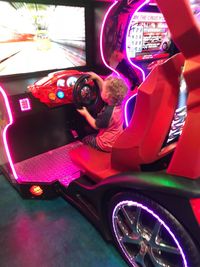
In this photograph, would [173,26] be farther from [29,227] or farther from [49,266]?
[29,227]

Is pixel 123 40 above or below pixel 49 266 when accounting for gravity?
above

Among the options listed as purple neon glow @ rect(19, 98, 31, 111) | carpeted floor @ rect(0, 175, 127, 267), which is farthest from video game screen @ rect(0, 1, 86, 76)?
carpeted floor @ rect(0, 175, 127, 267)

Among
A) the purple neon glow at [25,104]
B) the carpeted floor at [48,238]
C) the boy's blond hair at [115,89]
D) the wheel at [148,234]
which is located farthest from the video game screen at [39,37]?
the wheel at [148,234]

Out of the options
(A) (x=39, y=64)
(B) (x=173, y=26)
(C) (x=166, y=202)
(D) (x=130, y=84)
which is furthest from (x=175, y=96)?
(A) (x=39, y=64)

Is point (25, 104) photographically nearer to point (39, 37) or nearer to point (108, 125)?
point (108, 125)

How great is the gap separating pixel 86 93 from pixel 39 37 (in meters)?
0.64

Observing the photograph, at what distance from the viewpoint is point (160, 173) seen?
940 millimetres

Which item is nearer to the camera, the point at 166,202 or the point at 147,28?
the point at 166,202

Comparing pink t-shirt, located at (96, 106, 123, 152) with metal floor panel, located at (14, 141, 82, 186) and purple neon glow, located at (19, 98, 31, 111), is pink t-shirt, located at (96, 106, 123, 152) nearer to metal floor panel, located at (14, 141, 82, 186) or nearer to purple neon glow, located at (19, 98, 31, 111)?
metal floor panel, located at (14, 141, 82, 186)

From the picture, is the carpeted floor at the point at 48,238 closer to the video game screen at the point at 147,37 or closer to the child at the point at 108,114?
the child at the point at 108,114

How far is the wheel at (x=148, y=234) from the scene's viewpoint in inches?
36.2

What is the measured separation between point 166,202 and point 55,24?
158cm

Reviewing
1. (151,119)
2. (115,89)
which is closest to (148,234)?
(151,119)

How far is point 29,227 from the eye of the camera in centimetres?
157
